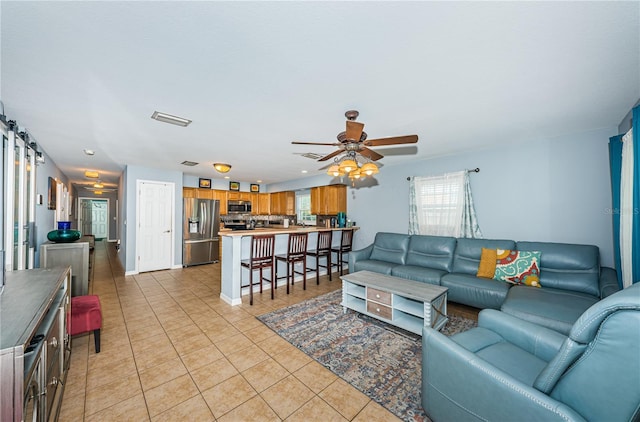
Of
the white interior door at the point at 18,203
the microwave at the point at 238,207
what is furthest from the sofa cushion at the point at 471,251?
the microwave at the point at 238,207

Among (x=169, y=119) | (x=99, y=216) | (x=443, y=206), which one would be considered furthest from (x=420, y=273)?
(x=99, y=216)

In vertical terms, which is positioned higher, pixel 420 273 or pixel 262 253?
pixel 262 253

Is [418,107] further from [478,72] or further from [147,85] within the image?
[147,85]

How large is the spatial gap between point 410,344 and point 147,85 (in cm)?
339

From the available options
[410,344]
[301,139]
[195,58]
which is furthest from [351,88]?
→ [410,344]

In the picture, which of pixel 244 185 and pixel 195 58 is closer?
pixel 195 58

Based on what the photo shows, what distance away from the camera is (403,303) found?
2.93 meters

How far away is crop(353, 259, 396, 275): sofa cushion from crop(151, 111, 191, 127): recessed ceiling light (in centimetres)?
341

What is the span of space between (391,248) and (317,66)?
12.0ft

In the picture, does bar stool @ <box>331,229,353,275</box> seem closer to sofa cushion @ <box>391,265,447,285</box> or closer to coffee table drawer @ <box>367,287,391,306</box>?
sofa cushion @ <box>391,265,447,285</box>

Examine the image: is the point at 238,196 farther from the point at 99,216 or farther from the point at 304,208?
the point at 99,216

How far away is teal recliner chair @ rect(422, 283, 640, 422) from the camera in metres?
0.82

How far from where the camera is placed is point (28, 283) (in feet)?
5.61

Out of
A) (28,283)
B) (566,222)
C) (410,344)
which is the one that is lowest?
(410,344)
